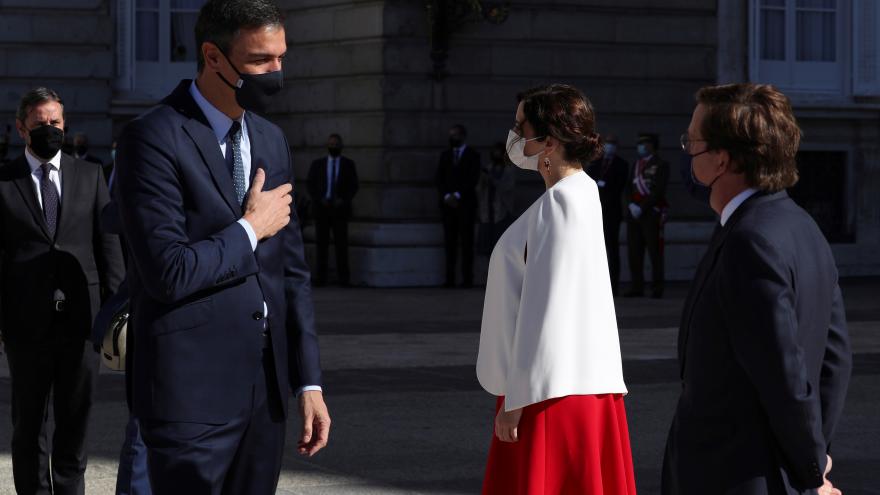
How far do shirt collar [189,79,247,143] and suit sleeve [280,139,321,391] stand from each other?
7.7 inches

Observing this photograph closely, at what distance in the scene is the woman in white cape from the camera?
516 centimetres

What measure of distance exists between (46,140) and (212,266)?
281 cm

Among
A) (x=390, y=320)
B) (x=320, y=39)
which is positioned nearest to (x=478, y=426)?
(x=390, y=320)

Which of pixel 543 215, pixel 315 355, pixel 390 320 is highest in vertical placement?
pixel 543 215

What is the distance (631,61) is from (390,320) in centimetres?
613

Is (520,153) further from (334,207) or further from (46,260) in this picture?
(334,207)

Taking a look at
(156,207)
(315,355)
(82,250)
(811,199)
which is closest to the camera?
(156,207)

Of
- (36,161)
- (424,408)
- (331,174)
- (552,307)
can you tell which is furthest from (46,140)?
(331,174)

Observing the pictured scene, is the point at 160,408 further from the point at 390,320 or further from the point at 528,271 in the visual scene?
the point at 390,320

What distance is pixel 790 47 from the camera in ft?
72.0

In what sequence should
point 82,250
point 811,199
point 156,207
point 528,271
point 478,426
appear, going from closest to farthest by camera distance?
point 156,207
point 528,271
point 82,250
point 478,426
point 811,199

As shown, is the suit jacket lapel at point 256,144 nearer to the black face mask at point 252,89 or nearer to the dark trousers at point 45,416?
the black face mask at point 252,89

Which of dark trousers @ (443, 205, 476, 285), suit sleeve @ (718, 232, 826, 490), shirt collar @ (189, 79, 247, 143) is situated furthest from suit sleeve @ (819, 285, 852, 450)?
dark trousers @ (443, 205, 476, 285)

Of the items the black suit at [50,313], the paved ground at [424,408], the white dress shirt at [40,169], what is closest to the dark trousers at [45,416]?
the black suit at [50,313]
